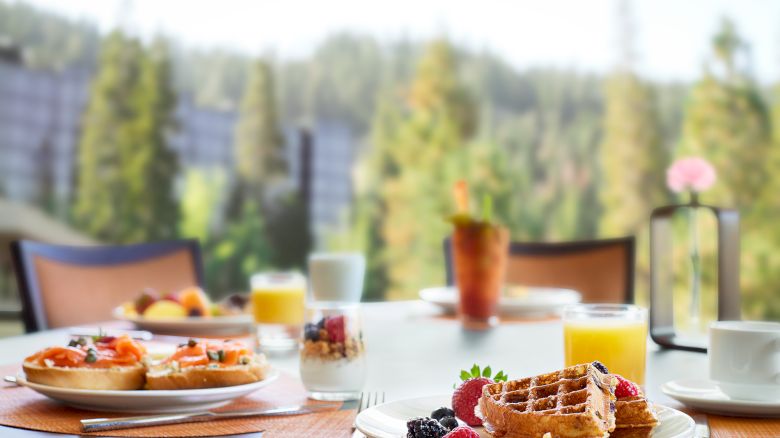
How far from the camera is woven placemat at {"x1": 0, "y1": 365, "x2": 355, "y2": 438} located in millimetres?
1003

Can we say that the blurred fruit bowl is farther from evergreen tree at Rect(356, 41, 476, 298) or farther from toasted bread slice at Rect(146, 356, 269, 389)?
evergreen tree at Rect(356, 41, 476, 298)

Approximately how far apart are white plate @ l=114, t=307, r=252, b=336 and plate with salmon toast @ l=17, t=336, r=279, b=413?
2.00 feet

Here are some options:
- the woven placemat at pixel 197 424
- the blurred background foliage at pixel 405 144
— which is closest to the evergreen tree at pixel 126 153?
the blurred background foliage at pixel 405 144

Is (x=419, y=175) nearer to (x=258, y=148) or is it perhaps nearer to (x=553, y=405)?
(x=258, y=148)

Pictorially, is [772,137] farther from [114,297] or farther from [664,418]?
[664,418]

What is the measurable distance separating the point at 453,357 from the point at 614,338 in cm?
39

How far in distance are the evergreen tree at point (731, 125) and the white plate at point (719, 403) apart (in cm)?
704

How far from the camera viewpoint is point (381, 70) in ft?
29.5

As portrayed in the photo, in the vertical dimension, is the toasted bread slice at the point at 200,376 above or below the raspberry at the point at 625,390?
below

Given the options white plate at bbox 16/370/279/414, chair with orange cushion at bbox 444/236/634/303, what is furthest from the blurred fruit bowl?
chair with orange cushion at bbox 444/236/634/303

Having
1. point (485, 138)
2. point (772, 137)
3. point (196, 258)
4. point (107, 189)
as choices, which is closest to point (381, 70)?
point (485, 138)

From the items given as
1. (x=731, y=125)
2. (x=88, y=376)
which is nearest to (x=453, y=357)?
(x=88, y=376)

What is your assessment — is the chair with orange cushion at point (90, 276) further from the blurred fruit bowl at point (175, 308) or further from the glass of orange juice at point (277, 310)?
the glass of orange juice at point (277, 310)

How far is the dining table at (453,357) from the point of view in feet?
3.60
